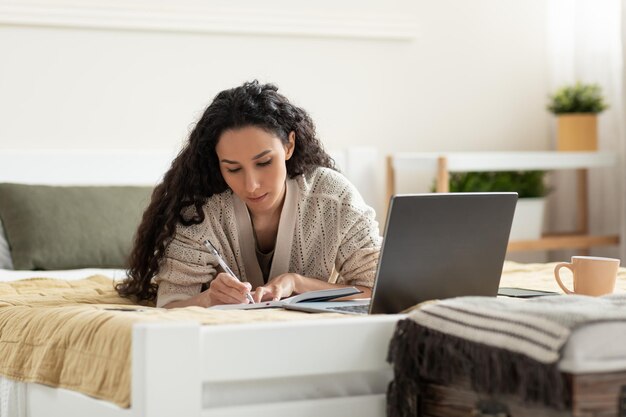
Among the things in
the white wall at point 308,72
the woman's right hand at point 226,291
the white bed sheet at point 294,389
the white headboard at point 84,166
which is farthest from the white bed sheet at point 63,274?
the white bed sheet at point 294,389

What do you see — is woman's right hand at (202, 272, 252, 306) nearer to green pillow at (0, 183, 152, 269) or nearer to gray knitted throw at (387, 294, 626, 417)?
gray knitted throw at (387, 294, 626, 417)

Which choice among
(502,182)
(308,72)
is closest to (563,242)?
(502,182)

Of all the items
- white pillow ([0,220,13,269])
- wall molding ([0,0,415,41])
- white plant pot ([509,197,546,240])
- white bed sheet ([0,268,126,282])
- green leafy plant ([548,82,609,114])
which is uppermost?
wall molding ([0,0,415,41])

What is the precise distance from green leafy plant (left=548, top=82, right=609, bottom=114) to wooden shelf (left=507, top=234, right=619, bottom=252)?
1.59ft

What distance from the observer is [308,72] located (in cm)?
387

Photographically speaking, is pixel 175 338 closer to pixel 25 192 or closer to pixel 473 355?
pixel 473 355

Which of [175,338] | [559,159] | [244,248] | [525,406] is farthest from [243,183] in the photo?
[559,159]

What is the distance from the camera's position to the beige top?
7.47 feet

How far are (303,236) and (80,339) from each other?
2.39 feet

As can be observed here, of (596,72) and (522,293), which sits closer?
(522,293)

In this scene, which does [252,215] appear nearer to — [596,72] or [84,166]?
[84,166]

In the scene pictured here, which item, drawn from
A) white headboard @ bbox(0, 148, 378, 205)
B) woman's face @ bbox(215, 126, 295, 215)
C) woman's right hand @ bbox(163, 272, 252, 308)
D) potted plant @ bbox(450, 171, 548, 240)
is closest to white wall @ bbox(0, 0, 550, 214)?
white headboard @ bbox(0, 148, 378, 205)

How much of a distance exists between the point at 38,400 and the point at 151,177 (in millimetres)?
1648

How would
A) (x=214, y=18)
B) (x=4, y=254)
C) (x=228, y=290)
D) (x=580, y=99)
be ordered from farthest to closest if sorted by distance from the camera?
(x=580, y=99), (x=214, y=18), (x=4, y=254), (x=228, y=290)
